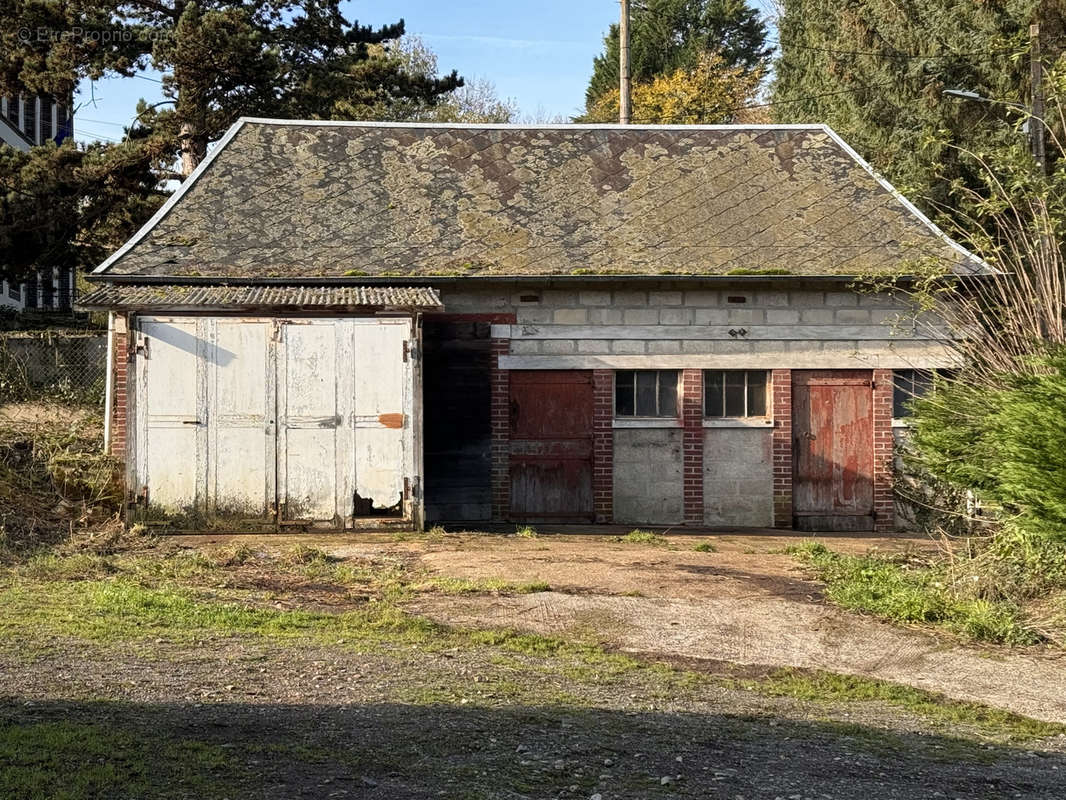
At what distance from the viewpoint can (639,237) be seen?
16547mm

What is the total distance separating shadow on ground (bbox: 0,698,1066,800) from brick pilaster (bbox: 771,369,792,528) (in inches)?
383

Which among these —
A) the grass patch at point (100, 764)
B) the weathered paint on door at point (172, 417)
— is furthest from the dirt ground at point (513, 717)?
the weathered paint on door at point (172, 417)

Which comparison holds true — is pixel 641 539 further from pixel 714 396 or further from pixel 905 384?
pixel 905 384

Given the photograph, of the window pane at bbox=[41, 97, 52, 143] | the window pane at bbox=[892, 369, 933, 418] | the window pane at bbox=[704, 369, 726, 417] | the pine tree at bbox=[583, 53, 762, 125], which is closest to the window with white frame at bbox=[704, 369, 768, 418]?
the window pane at bbox=[704, 369, 726, 417]

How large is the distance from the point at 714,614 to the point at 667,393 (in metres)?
6.59

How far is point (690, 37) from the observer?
153 feet

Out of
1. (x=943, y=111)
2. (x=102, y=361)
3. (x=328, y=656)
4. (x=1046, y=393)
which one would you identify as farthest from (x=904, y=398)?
(x=943, y=111)

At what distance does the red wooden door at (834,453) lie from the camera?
16.2 meters

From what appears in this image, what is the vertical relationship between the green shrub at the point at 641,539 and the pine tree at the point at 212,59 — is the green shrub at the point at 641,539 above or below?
below

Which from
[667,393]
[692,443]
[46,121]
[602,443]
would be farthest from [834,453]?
[46,121]

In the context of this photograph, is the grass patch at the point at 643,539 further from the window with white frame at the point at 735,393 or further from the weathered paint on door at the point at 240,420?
the weathered paint on door at the point at 240,420

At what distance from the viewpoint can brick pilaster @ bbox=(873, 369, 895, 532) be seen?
634 inches

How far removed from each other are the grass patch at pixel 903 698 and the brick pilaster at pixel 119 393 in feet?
30.7

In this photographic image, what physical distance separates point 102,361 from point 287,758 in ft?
48.9
